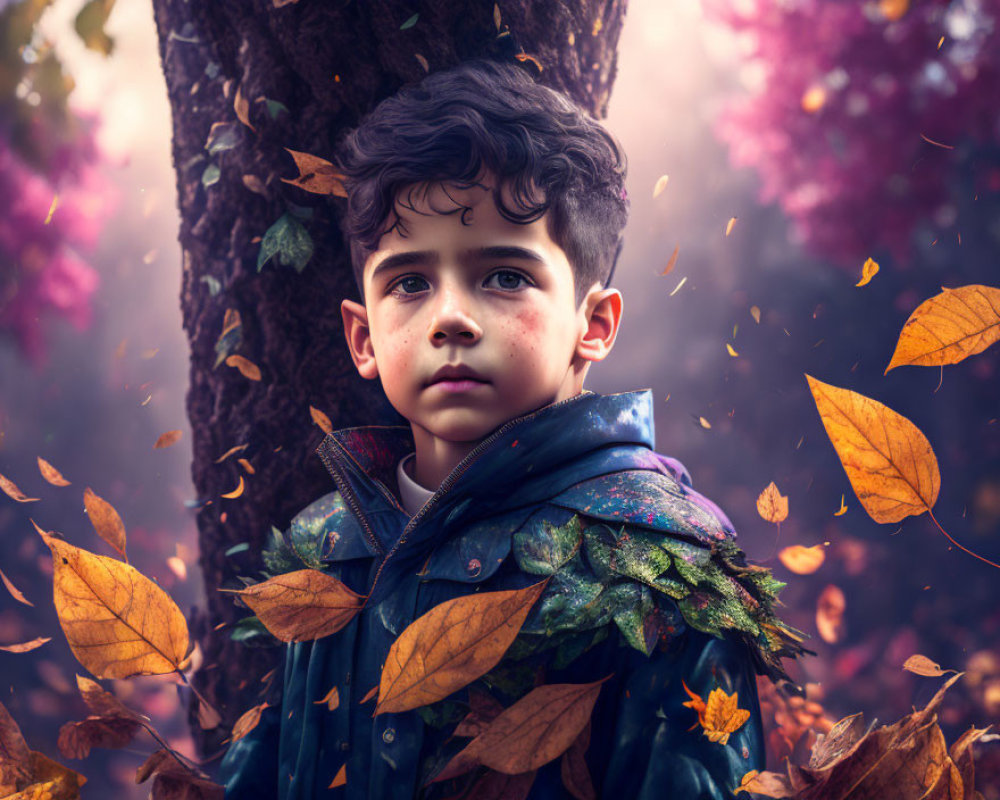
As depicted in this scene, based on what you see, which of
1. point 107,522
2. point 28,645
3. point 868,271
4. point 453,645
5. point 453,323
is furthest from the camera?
point 28,645

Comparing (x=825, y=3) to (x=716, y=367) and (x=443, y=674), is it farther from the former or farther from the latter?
(x=443, y=674)

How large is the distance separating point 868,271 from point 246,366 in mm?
1150

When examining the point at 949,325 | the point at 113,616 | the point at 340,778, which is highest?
the point at 949,325

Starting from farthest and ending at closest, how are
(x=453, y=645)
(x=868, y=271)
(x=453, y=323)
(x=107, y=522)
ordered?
(x=107, y=522) → (x=868, y=271) → (x=453, y=323) → (x=453, y=645)

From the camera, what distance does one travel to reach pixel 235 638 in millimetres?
1354

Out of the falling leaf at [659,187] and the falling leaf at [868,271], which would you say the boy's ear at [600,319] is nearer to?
the falling leaf at [659,187]

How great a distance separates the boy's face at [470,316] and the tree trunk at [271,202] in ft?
1.08

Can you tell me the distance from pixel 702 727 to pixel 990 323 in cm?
63

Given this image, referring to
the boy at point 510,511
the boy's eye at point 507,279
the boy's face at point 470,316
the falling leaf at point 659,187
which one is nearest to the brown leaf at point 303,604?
the boy at point 510,511

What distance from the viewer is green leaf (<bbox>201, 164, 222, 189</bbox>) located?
136 cm

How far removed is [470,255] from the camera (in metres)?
1.02

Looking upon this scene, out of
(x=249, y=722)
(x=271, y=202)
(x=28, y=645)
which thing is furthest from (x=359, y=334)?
(x=28, y=645)

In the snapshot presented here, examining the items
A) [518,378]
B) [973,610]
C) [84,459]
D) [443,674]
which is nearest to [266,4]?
[518,378]

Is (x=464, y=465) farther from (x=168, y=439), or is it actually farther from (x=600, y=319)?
(x=168, y=439)
